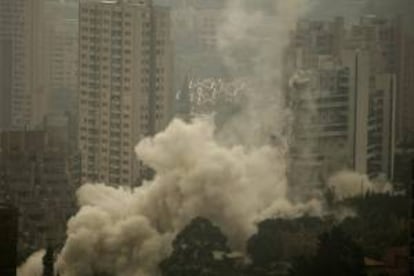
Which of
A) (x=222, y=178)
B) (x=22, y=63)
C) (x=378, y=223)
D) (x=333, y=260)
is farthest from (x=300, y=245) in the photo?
(x=22, y=63)

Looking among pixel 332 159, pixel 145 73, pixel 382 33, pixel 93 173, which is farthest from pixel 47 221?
pixel 382 33

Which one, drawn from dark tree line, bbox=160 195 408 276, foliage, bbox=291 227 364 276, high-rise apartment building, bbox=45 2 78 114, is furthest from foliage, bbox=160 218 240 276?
high-rise apartment building, bbox=45 2 78 114

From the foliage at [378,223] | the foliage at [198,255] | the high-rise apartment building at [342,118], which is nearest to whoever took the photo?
the foliage at [378,223]

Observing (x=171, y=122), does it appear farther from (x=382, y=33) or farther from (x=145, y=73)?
(x=382, y=33)

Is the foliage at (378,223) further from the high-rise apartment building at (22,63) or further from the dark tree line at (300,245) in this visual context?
the high-rise apartment building at (22,63)

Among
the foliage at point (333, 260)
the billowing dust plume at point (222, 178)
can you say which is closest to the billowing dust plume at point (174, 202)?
the billowing dust plume at point (222, 178)

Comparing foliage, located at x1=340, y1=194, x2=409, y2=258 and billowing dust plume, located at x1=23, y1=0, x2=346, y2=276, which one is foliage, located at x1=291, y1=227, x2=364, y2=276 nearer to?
foliage, located at x1=340, y1=194, x2=409, y2=258

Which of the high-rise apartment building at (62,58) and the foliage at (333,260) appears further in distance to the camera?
the high-rise apartment building at (62,58)
